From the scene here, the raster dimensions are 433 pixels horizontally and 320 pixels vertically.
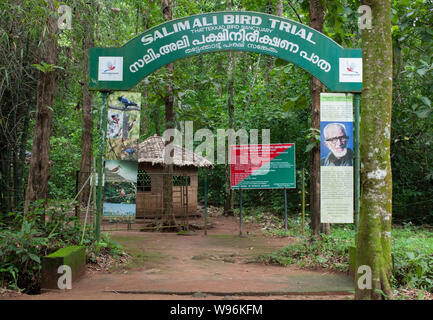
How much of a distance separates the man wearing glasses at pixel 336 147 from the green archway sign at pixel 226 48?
27.2 inches

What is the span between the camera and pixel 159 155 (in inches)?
572

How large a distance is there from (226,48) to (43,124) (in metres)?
3.42

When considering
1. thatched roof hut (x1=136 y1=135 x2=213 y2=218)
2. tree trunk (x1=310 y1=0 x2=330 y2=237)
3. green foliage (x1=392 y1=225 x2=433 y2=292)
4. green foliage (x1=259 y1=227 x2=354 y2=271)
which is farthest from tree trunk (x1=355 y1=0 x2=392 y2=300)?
thatched roof hut (x1=136 y1=135 x2=213 y2=218)

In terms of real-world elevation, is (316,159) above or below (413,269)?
above

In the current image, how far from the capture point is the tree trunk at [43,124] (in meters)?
6.66

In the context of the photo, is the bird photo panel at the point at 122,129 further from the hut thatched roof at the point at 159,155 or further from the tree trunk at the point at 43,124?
the hut thatched roof at the point at 159,155

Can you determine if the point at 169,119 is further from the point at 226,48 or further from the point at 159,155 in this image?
the point at 226,48

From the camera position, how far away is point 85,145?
15531 millimetres

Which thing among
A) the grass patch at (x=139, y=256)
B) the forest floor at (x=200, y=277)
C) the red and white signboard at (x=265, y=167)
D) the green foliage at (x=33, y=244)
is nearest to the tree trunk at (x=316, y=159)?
the forest floor at (x=200, y=277)

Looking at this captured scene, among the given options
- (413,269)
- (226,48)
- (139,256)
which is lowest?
(139,256)

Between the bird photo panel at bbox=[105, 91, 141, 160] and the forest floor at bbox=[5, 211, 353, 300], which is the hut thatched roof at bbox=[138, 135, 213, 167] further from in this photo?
the bird photo panel at bbox=[105, 91, 141, 160]

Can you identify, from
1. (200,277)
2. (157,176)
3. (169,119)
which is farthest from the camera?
(157,176)

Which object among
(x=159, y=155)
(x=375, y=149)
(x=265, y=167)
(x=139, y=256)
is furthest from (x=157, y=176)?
(x=375, y=149)

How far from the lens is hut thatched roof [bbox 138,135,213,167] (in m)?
14.3
